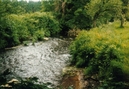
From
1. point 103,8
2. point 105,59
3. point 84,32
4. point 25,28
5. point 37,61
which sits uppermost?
point 103,8

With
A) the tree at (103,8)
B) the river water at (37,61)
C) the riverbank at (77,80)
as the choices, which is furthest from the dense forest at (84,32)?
the river water at (37,61)

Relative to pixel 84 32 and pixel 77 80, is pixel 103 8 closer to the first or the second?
pixel 84 32

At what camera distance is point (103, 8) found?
112 feet

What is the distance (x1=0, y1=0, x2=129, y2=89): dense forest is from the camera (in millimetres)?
12047

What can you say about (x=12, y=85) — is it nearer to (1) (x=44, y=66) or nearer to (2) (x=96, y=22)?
(1) (x=44, y=66)

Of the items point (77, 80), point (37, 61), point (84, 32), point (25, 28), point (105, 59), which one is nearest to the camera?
point (105, 59)

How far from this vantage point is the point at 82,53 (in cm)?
1655

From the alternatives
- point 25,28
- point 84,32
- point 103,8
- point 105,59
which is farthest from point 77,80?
point 103,8

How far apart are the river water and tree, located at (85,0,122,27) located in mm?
9975

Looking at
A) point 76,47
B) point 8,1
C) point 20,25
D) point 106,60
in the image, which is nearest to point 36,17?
point 20,25

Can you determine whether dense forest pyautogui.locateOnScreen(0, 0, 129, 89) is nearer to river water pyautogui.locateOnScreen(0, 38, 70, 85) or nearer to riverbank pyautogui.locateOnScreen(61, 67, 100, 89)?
riverbank pyautogui.locateOnScreen(61, 67, 100, 89)

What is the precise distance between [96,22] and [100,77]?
25.8m

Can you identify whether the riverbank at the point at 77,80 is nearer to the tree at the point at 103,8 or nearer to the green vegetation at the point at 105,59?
the green vegetation at the point at 105,59

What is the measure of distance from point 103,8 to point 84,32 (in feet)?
48.6
